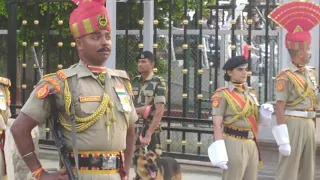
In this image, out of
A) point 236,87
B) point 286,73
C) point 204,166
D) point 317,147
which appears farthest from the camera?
point 204,166

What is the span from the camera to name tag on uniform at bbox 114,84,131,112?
3.60 m

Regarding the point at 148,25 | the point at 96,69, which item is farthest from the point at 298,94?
the point at 96,69

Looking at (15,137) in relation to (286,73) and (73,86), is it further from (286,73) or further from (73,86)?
(286,73)

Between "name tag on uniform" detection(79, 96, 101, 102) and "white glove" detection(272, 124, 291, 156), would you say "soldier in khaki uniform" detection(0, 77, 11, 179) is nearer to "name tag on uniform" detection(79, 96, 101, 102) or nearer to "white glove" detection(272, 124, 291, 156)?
"name tag on uniform" detection(79, 96, 101, 102)

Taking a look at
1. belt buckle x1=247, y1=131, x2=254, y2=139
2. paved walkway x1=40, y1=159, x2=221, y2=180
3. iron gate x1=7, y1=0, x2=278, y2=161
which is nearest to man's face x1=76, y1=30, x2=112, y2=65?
belt buckle x1=247, y1=131, x2=254, y2=139

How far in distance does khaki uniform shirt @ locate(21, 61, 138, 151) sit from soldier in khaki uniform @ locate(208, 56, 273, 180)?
210 centimetres

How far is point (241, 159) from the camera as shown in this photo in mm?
5551

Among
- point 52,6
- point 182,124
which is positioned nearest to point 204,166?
point 182,124

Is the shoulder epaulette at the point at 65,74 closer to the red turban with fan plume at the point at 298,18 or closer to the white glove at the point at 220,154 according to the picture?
the white glove at the point at 220,154

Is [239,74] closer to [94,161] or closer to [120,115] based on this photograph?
[120,115]

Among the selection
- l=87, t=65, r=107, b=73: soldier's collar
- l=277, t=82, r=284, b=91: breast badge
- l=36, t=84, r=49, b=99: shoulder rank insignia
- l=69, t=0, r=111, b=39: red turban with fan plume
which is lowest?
l=277, t=82, r=284, b=91: breast badge

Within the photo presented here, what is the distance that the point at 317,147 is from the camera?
23.3 ft

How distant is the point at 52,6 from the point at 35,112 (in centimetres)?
685

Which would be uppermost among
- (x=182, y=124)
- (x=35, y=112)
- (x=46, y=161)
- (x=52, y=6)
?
(x=52, y=6)
